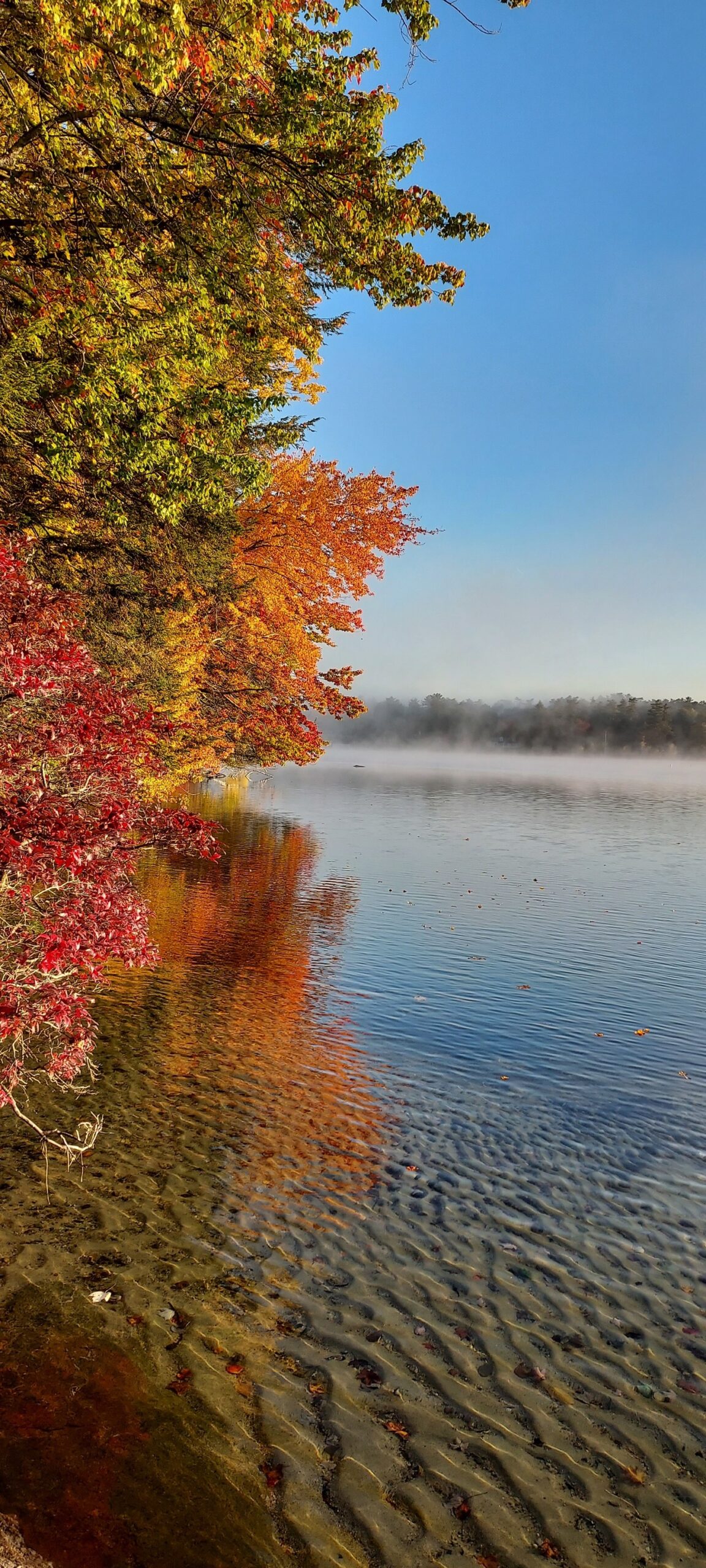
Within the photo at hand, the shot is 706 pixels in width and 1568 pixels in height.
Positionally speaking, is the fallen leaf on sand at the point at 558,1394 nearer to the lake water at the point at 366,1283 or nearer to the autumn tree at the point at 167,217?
the lake water at the point at 366,1283

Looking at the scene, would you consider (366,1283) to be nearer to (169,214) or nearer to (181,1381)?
(181,1381)

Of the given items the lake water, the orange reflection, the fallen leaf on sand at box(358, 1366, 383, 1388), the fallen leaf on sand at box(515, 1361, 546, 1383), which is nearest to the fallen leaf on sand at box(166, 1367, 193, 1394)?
the lake water

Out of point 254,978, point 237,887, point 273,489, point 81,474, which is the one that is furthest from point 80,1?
point 237,887

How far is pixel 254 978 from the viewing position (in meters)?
16.2

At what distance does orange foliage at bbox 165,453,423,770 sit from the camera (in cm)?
2450

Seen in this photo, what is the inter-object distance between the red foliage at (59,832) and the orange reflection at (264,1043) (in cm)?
256

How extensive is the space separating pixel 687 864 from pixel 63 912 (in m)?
35.1

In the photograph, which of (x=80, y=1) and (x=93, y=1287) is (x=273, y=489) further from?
(x=93, y=1287)

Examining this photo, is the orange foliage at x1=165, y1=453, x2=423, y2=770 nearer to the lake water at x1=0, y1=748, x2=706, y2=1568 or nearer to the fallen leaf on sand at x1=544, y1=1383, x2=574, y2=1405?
the lake water at x1=0, y1=748, x2=706, y2=1568

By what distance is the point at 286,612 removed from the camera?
2611 centimetres

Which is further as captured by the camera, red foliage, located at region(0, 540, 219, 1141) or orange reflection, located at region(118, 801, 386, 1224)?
orange reflection, located at region(118, 801, 386, 1224)

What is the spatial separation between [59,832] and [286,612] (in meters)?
20.5

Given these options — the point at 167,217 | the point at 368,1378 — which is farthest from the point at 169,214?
the point at 368,1378

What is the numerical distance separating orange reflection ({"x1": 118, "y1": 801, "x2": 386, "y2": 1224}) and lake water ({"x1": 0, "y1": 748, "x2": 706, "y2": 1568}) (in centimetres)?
6
